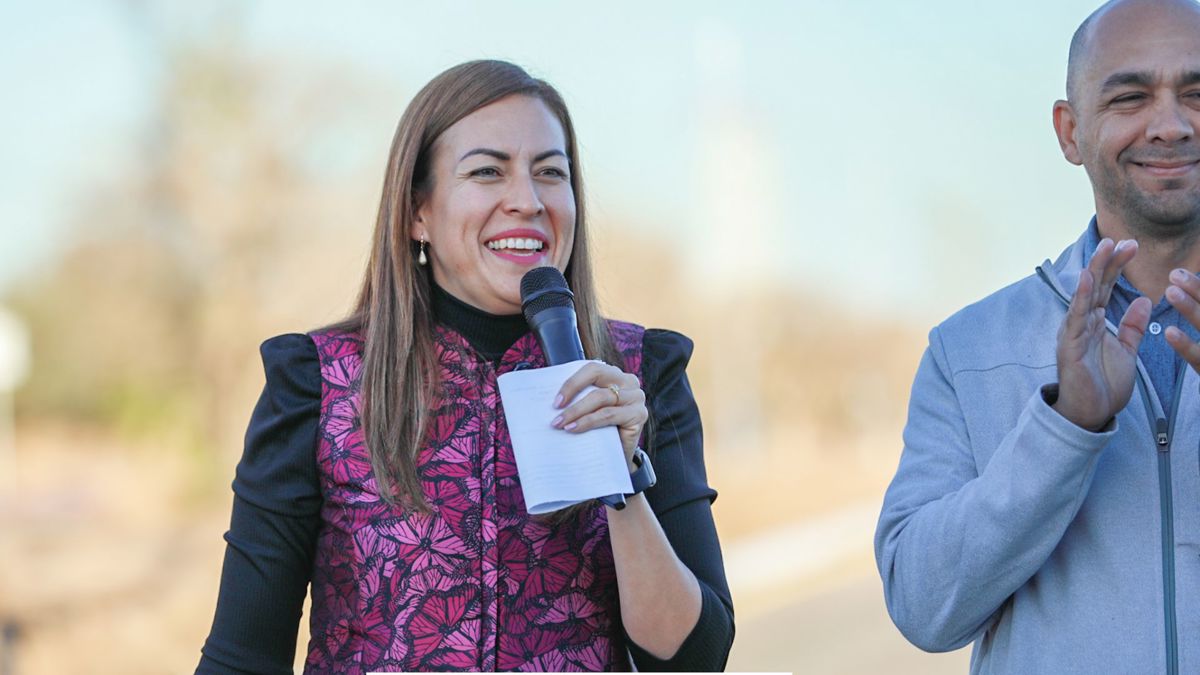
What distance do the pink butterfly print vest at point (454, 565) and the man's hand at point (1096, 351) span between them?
92 cm

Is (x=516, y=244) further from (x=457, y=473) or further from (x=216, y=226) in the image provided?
(x=216, y=226)

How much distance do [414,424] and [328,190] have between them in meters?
17.7

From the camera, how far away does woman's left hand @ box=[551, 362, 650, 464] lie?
2.44m

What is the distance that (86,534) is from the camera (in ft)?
A: 51.4

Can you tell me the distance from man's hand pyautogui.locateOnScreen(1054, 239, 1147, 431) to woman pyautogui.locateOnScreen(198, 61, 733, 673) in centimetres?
74

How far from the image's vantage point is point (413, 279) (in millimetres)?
3094

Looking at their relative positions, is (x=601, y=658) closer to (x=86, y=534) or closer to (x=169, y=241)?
(x=86, y=534)

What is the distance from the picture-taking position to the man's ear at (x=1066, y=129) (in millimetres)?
2997

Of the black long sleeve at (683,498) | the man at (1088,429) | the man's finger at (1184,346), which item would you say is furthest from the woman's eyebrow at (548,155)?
the man's finger at (1184,346)

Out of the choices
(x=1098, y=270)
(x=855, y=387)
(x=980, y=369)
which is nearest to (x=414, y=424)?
(x=980, y=369)

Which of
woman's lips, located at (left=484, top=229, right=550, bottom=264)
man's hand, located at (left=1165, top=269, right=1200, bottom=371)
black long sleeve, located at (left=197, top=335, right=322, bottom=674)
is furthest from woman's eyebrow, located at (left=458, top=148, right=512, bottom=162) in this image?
man's hand, located at (left=1165, top=269, right=1200, bottom=371)

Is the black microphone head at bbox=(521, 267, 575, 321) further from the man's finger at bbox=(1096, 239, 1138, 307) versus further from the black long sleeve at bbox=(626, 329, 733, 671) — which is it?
the man's finger at bbox=(1096, 239, 1138, 307)

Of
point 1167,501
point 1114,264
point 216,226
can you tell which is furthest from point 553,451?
point 216,226

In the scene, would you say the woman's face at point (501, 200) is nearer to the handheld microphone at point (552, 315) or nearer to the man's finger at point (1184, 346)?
the handheld microphone at point (552, 315)
